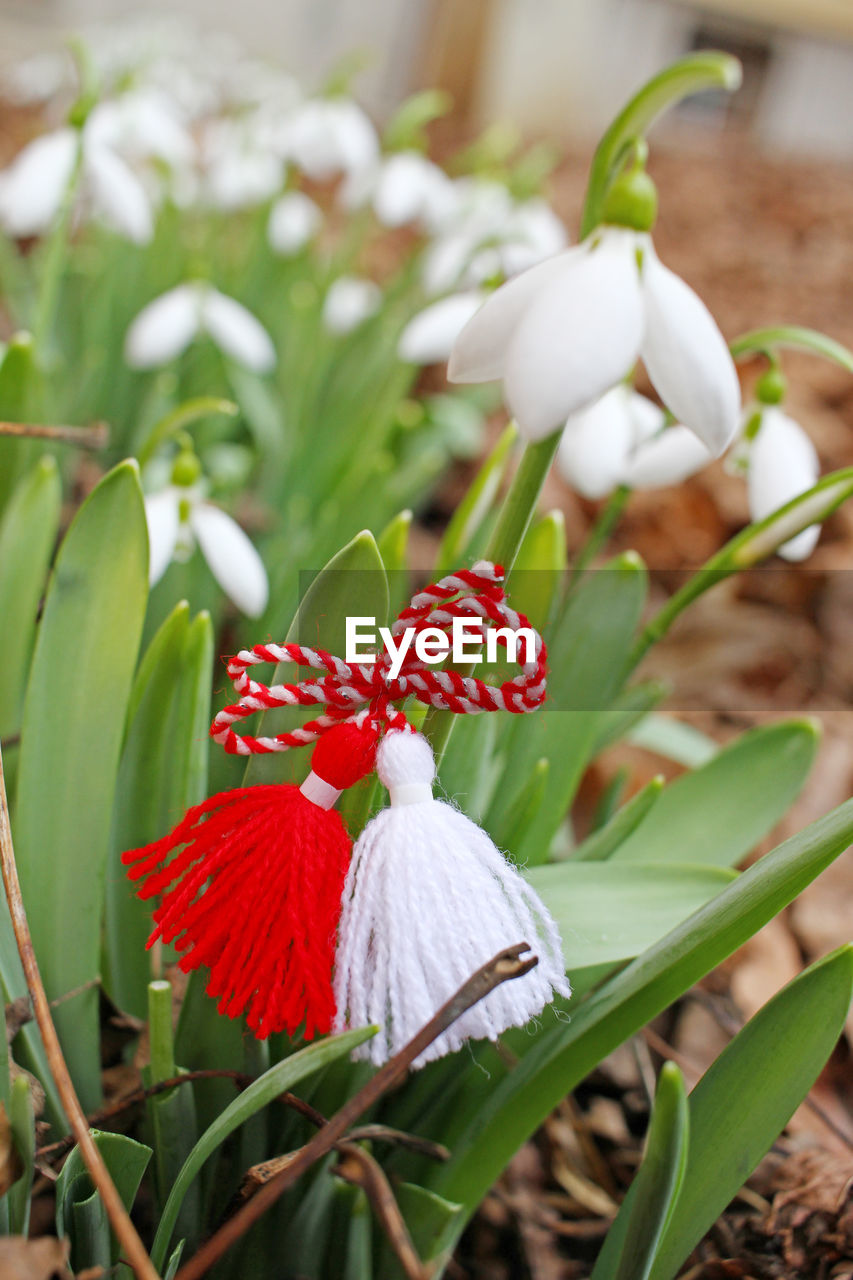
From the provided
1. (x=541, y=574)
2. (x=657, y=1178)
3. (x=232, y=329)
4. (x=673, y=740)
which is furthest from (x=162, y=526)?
(x=673, y=740)

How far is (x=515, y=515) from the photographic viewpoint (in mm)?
443

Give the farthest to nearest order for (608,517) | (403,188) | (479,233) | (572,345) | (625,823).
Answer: (403,188)
(479,233)
(608,517)
(625,823)
(572,345)

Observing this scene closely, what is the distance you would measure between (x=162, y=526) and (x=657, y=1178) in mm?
458

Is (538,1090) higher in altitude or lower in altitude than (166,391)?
lower

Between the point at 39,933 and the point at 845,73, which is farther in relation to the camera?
the point at 845,73

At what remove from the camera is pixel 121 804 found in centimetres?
55

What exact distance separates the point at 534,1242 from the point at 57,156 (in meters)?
1.13

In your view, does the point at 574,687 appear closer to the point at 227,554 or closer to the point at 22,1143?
the point at 227,554


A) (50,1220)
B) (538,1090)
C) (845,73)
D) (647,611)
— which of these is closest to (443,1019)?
(538,1090)

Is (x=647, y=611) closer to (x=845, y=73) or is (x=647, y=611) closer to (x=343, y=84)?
(x=343, y=84)

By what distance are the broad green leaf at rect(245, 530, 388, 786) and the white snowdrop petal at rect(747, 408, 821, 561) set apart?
0.97 ft

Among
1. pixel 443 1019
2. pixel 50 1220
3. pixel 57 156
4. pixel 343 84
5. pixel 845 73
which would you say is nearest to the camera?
pixel 443 1019

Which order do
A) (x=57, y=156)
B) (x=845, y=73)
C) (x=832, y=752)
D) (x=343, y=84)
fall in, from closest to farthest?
1. (x=57, y=156)
2. (x=832, y=752)
3. (x=343, y=84)
4. (x=845, y=73)

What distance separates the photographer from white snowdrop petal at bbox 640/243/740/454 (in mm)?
393
